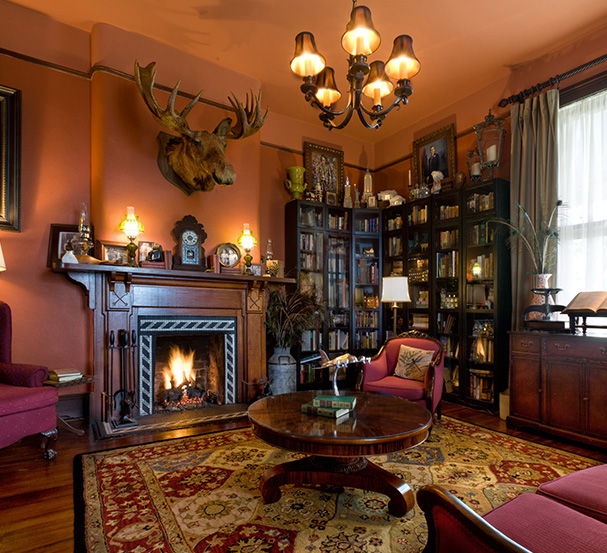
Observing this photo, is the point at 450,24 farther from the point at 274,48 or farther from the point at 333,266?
the point at 333,266

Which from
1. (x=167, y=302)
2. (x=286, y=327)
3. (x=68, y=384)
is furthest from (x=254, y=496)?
(x=286, y=327)

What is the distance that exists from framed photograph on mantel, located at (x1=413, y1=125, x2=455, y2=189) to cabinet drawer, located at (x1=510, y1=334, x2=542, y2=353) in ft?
7.33

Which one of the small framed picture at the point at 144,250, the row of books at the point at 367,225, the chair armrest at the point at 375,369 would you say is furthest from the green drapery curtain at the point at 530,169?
the small framed picture at the point at 144,250

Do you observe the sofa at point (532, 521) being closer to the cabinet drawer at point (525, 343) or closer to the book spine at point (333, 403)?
the book spine at point (333, 403)

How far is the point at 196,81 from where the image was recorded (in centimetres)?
453

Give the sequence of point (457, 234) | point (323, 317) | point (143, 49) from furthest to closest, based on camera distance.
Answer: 1. point (323, 317)
2. point (457, 234)
3. point (143, 49)

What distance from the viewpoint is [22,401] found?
283cm

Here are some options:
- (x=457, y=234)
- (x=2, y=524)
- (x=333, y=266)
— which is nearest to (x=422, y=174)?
(x=457, y=234)

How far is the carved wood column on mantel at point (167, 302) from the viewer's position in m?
3.77

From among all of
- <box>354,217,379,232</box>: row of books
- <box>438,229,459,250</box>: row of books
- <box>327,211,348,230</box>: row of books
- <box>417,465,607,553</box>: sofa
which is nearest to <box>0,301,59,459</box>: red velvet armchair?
<box>417,465,607,553</box>: sofa

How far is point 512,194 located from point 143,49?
168 inches

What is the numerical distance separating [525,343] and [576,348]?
0.45 m

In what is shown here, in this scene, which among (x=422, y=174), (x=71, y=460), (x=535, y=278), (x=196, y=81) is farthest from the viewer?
(x=422, y=174)

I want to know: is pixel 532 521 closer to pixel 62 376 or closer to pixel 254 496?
pixel 254 496
